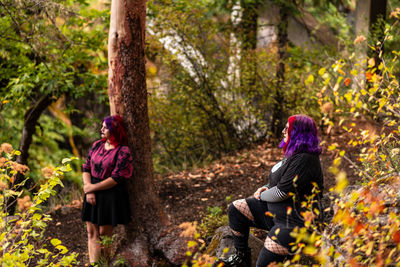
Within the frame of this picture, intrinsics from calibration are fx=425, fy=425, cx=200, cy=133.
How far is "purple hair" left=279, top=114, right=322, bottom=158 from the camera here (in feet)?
11.6

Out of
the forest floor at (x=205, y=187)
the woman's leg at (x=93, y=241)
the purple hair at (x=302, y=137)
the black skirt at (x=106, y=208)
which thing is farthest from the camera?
the forest floor at (x=205, y=187)

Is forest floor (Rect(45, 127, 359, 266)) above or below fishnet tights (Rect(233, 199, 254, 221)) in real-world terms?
below

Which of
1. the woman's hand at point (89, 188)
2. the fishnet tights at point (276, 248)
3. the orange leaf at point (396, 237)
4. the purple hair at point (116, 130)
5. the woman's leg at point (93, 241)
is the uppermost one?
the purple hair at point (116, 130)

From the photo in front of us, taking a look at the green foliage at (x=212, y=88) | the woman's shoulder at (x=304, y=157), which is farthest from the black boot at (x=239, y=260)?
the green foliage at (x=212, y=88)

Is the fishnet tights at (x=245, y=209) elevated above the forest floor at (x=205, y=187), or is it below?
above

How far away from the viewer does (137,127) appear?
477cm

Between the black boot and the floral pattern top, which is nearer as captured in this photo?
the black boot

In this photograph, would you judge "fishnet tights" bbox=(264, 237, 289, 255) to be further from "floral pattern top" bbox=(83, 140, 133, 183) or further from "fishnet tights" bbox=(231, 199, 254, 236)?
"floral pattern top" bbox=(83, 140, 133, 183)

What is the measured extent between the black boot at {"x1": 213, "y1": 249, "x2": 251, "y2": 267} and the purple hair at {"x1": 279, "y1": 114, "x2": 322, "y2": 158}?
1.09 metres

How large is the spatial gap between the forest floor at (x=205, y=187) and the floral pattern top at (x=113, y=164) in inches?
56.5

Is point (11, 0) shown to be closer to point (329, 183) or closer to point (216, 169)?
point (216, 169)

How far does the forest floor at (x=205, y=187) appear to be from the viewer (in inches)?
245

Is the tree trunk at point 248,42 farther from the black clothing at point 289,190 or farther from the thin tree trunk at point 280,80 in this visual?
the black clothing at point 289,190

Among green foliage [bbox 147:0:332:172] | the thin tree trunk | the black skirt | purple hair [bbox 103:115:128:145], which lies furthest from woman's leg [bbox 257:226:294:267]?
the thin tree trunk
